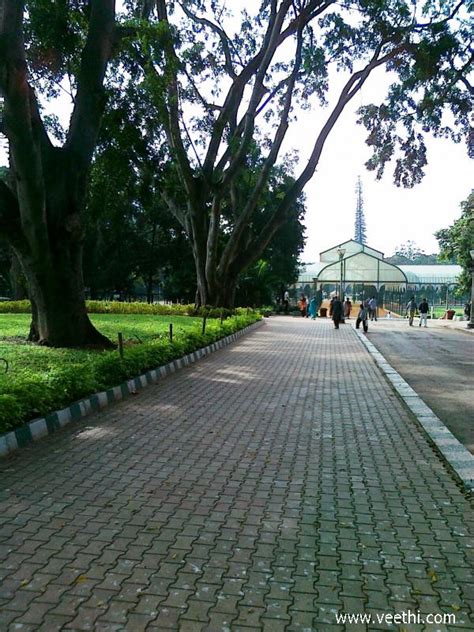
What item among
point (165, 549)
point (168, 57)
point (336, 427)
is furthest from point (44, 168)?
point (165, 549)

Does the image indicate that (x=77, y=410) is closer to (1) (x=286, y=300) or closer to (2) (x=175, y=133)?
(2) (x=175, y=133)

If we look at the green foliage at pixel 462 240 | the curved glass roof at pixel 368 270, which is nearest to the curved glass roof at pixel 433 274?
the curved glass roof at pixel 368 270

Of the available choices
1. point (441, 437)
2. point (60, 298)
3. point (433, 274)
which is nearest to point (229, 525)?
point (441, 437)

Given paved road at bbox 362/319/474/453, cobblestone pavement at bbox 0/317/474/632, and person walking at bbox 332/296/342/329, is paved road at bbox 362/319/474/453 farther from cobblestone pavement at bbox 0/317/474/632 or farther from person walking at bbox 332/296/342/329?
person walking at bbox 332/296/342/329

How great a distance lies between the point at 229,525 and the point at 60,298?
8.16 meters

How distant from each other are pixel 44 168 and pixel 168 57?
3670 mm

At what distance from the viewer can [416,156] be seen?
67.5 ft

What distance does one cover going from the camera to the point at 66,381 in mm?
6730

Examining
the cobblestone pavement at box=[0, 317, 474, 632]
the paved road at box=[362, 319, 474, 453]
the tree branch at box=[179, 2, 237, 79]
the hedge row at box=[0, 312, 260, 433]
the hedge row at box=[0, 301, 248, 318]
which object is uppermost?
the tree branch at box=[179, 2, 237, 79]

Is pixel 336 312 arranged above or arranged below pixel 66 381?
above

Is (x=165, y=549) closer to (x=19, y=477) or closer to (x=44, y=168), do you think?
(x=19, y=477)

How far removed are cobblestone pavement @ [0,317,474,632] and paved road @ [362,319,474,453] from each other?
2.19 ft

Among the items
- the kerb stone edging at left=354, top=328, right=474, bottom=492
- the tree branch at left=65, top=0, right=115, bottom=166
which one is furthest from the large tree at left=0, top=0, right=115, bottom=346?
the kerb stone edging at left=354, top=328, right=474, bottom=492

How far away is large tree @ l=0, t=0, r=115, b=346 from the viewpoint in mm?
10109
